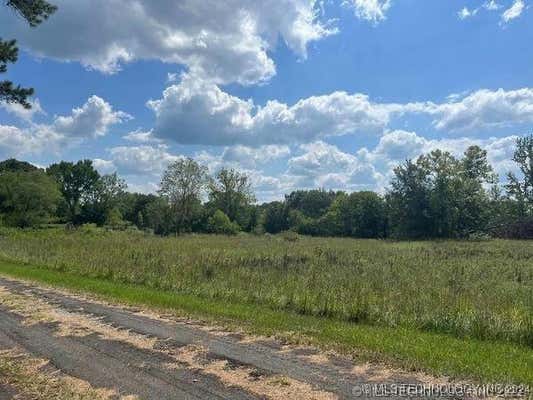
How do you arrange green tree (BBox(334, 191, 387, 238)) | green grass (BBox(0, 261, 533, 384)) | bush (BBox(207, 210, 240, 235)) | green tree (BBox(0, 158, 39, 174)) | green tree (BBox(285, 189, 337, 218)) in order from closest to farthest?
green grass (BBox(0, 261, 533, 384))
green tree (BBox(334, 191, 387, 238))
bush (BBox(207, 210, 240, 235))
green tree (BBox(0, 158, 39, 174))
green tree (BBox(285, 189, 337, 218))

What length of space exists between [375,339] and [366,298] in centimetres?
352

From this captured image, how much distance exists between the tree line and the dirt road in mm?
55593

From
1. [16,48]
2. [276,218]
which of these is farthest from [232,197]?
[16,48]

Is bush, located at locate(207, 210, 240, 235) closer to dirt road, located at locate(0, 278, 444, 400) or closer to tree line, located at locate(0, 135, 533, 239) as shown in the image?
tree line, located at locate(0, 135, 533, 239)

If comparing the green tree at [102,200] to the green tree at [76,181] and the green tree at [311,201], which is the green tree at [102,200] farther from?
the green tree at [311,201]

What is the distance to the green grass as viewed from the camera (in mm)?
6855

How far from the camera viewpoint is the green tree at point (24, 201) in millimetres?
68875

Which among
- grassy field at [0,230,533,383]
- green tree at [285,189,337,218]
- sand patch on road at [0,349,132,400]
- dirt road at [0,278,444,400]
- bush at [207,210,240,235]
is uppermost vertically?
green tree at [285,189,337,218]

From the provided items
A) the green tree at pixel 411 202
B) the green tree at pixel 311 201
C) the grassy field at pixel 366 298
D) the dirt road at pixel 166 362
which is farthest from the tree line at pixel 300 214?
the dirt road at pixel 166 362

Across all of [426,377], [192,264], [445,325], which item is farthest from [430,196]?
[426,377]

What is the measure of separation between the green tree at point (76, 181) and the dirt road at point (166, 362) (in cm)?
9803

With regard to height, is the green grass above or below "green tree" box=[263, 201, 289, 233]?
below

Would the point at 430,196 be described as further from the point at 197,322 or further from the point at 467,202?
the point at 197,322

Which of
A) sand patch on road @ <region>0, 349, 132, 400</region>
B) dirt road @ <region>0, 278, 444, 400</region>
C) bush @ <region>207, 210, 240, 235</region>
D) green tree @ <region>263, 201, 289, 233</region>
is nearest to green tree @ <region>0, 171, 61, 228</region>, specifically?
bush @ <region>207, 210, 240, 235</region>
